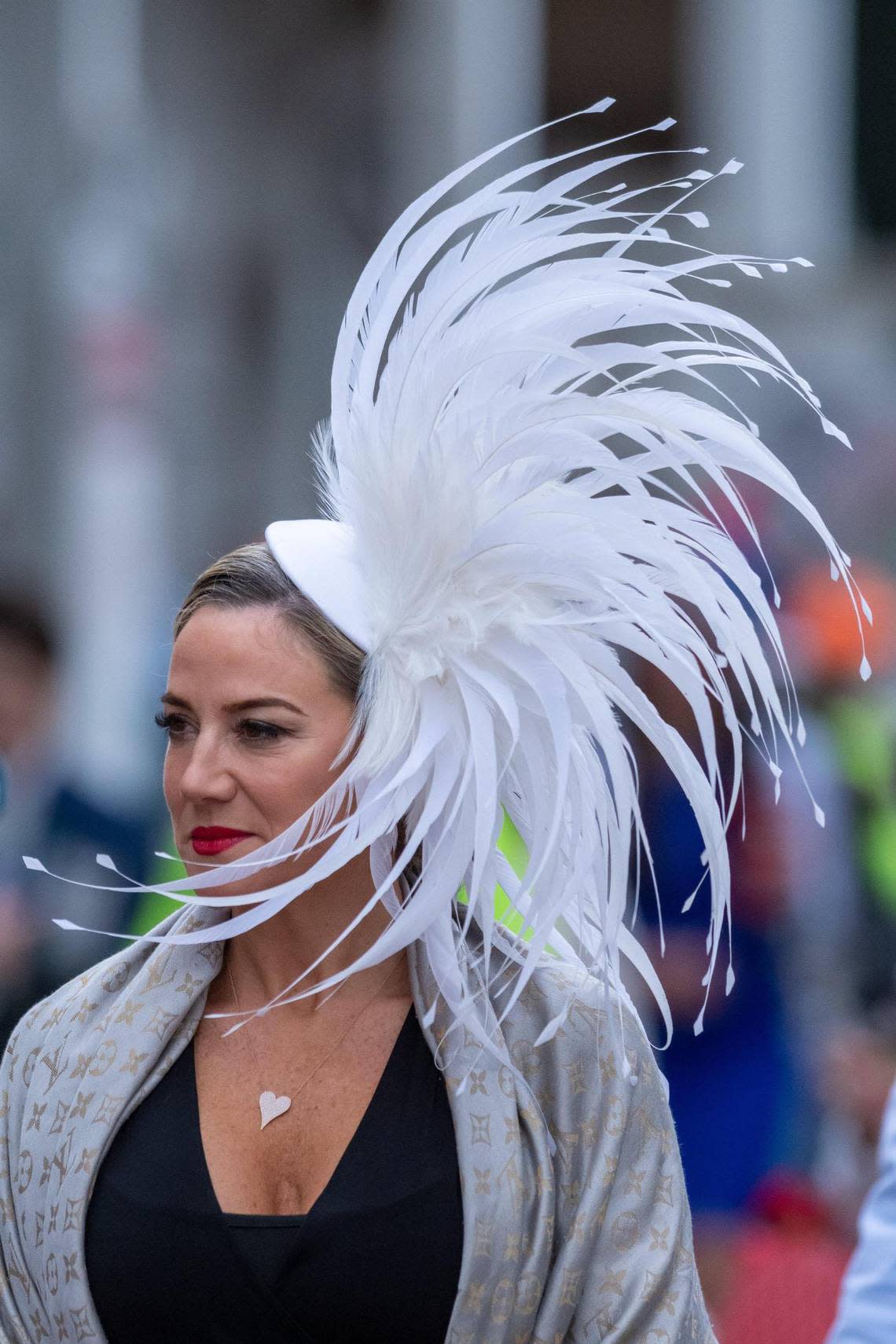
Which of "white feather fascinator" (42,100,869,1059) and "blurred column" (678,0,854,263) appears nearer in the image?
"white feather fascinator" (42,100,869,1059)

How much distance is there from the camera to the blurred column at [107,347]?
8828 mm

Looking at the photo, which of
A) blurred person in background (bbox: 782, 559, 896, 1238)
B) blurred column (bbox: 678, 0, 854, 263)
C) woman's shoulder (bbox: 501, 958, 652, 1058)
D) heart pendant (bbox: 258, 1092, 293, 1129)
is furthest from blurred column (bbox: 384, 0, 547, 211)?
heart pendant (bbox: 258, 1092, 293, 1129)

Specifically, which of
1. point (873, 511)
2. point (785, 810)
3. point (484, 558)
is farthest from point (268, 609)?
point (873, 511)

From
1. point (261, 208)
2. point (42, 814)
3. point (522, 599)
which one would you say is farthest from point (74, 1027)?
point (261, 208)

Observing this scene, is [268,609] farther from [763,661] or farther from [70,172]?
[70,172]

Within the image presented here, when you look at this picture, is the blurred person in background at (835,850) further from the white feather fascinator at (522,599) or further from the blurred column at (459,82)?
the blurred column at (459,82)

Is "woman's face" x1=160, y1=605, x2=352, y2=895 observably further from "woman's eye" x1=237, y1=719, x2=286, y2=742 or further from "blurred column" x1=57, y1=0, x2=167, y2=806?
"blurred column" x1=57, y1=0, x2=167, y2=806

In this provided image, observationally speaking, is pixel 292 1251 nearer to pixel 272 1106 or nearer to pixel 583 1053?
pixel 272 1106

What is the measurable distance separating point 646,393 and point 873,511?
5.09 metres

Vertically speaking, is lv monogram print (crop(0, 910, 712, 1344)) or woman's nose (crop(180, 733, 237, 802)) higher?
woman's nose (crop(180, 733, 237, 802))

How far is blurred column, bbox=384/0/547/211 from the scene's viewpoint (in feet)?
28.7

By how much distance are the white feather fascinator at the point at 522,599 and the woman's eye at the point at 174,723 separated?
0.19 m

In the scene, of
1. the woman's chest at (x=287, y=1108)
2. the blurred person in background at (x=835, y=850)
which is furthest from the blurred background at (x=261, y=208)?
the woman's chest at (x=287, y=1108)

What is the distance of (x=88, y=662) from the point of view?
8.74m
